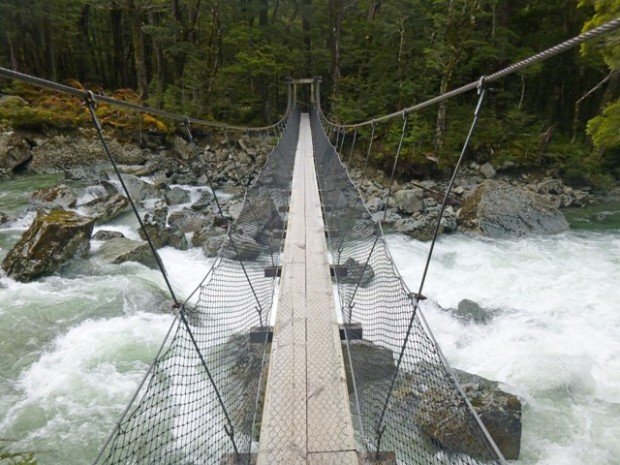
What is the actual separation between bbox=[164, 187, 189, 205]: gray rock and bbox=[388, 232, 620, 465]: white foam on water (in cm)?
324

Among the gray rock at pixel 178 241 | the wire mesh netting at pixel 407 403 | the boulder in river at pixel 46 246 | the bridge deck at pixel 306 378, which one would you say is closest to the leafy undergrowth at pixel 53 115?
the boulder in river at pixel 46 246

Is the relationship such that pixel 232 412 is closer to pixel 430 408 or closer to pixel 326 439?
pixel 326 439

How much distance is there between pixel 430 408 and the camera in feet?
6.72

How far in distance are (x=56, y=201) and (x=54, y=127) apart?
10.1 feet

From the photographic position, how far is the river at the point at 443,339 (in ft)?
7.31

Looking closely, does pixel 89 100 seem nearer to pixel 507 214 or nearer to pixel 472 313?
pixel 472 313

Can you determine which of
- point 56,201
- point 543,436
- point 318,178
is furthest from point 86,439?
point 56,201

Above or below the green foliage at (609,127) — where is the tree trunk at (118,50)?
above

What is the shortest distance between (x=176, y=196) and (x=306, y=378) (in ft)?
16.7

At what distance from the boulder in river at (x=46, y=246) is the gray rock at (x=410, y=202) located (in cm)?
411

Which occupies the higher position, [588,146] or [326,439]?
[588,146]

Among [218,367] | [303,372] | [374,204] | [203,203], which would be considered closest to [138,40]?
[203,203]

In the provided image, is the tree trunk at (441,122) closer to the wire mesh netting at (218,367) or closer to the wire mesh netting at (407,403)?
the wire mesh netting at (218,367)

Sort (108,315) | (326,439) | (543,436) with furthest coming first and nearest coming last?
1. (108,315)
2. (543,436)
3. (326,439)
